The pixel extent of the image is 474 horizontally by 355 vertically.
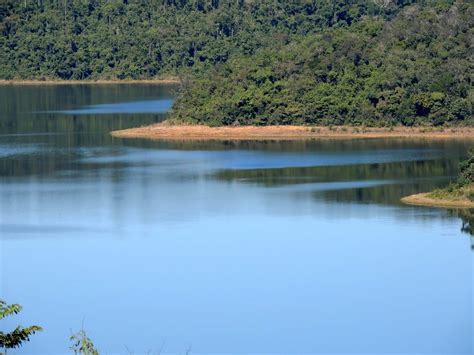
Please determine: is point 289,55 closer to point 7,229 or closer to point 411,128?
point 411,128

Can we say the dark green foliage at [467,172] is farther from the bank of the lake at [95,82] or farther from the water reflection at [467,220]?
the bank of the lake at [95,82]

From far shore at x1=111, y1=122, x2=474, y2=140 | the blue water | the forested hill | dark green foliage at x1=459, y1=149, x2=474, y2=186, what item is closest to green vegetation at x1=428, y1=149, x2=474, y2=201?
dark green foliage at x1=459, y1=149, x2=474, y2=186

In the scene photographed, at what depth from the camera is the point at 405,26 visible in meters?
77.6

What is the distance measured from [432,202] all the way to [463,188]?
119 cm

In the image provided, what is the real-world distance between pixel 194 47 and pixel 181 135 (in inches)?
2077

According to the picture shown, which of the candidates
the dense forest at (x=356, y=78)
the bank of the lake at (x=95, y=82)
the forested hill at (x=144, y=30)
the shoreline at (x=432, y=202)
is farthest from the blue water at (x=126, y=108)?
the shoreline at (x=432, y=202)

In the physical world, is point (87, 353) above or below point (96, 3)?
below

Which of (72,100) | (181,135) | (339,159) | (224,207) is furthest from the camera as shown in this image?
(72,100)

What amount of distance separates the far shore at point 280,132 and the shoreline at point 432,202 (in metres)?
20.4

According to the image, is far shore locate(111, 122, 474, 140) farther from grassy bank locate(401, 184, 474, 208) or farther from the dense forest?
grassy bank locate(401, 184, 474, 208)

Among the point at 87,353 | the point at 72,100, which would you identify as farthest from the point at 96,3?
the point at 87,353

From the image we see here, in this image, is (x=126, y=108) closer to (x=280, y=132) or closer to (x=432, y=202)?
(x=280, y=132)

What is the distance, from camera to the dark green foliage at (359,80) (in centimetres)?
7094

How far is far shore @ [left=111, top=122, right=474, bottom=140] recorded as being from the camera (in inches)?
2687
